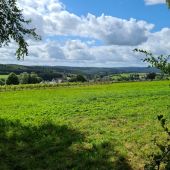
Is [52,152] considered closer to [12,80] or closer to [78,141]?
[78,141]

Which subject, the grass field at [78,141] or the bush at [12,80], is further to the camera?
the bush at [12,80]

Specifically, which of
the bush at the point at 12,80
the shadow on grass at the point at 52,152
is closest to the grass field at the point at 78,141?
the shadow on grass at the point at 52,152

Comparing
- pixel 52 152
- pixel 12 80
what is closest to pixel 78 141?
pixel 52 152

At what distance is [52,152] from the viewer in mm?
15148

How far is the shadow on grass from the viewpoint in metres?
13.4

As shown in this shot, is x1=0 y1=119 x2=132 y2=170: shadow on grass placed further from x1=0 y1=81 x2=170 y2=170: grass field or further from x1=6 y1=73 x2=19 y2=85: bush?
x1=6 y1=73 x2=19 y2=85: bush

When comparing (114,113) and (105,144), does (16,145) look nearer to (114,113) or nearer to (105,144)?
(105,144)

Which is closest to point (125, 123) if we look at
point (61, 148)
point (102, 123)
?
point (102, 123)

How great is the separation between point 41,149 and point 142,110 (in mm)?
12055

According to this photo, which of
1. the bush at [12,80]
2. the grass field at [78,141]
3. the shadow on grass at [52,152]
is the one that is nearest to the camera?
the shadow on grass at [52,152]

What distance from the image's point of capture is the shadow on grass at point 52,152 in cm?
1344

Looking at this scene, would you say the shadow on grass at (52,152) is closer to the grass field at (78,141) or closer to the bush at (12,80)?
the grass field at (78,141)

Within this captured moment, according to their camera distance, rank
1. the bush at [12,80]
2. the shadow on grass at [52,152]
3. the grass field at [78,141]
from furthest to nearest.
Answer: the bush at [12,80], the grass field at [78,141], the shadow on grass at [52,152]

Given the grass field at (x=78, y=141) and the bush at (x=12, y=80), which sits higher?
the grass field at (x=78, y=141)
